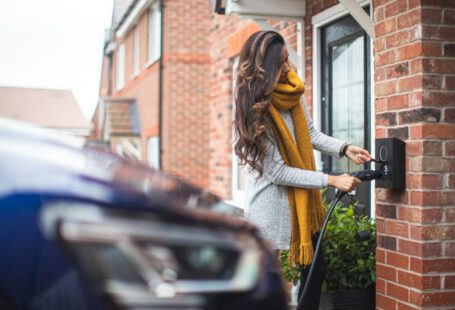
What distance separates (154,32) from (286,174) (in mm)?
12607

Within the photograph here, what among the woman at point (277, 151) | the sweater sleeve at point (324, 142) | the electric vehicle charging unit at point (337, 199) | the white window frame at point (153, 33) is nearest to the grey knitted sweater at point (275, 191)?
the woman at point (277, 151)

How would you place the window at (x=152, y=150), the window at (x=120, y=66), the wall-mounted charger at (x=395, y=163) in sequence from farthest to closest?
the window at (x=120, y=66), the window at (x=152, y=150), the wall-mounted charger at (x=395, y=163)

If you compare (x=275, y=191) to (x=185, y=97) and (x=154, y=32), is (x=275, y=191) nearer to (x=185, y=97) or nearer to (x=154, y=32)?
(x=185, y=97)

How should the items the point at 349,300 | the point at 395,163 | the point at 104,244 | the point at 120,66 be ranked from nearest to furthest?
1. the point at 104,244
2. the point at 395,163
3. the point at 349,300
4. the point at 120,66

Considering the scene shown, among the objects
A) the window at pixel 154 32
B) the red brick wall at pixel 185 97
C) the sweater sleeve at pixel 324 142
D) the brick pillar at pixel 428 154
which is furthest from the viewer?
the window at pixel 154 32

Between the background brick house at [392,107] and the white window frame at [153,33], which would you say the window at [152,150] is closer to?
the white window frame at [153,33]

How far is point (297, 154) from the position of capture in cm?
351

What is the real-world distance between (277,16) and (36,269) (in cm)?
512

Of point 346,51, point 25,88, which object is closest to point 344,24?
point 346,51

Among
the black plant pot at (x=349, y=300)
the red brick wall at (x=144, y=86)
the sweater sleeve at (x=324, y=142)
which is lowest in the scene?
the black plant pot at (x=349, y=300)

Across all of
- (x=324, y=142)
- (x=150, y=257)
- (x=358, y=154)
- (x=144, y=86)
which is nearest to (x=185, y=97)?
(x=144, y=86)

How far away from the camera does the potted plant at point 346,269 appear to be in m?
4.12

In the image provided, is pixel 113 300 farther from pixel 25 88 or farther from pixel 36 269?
pixel 25 88

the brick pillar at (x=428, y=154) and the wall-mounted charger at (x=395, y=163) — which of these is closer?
the brick pillar at (x=428, y=154)
